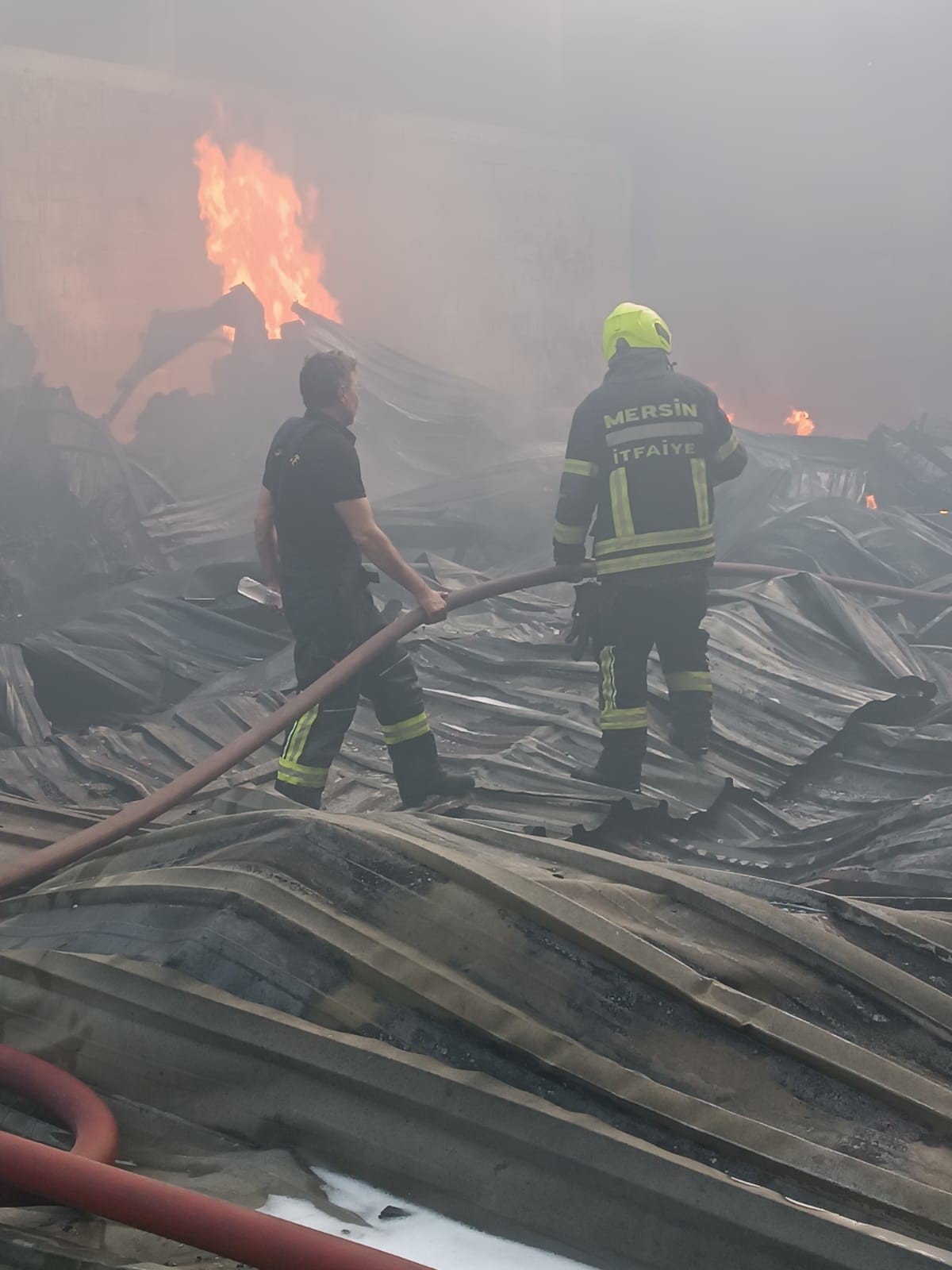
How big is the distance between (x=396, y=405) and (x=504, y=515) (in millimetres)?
2929

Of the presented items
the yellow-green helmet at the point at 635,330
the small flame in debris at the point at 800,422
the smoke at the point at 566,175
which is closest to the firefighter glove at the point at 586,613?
the yellow-green helmet at the point at 635,330

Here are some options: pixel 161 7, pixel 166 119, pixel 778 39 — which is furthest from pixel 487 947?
pixel 778 39

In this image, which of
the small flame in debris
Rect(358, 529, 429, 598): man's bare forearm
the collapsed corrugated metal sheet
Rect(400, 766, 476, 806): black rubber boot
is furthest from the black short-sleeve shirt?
the small flame in debris

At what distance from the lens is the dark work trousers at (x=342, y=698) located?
4137mm

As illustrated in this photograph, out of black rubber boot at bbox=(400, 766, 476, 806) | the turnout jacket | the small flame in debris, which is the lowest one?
black rubber boot at bbox=(400, 766, 476, 806)

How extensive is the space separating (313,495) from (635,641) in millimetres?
1367

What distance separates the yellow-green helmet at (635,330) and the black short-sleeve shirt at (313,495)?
1127 mm

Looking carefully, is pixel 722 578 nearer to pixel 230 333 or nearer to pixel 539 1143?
pixel 539 1143

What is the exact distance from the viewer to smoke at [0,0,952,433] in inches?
582

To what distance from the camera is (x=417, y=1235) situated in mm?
1712

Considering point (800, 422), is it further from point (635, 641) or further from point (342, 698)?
point (342, 698)

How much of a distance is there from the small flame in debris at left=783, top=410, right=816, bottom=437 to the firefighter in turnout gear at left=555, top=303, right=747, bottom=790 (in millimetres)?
14184

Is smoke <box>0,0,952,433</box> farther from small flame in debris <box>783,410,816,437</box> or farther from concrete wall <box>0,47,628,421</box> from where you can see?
small flame in debris <box>783,410,816,437</box>

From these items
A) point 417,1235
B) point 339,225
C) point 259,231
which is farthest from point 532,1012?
point 339,225
